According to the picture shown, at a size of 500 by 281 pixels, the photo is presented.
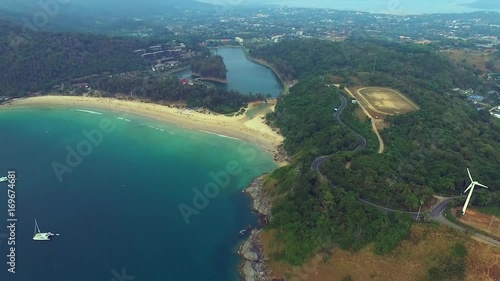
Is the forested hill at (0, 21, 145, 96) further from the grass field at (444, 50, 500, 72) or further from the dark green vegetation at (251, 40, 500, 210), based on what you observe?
the grass field at (444, 50, 500, 72)

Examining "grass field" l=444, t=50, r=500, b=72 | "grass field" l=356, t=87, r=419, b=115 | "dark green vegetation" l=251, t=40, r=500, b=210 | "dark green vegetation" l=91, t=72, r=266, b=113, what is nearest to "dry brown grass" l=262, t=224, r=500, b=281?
"dark green vegetation" l=251, t=40, r=500, b=210

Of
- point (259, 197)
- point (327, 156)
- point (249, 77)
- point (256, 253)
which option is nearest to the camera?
point (256, 253)

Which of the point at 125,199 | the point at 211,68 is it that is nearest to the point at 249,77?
the point at 211,68

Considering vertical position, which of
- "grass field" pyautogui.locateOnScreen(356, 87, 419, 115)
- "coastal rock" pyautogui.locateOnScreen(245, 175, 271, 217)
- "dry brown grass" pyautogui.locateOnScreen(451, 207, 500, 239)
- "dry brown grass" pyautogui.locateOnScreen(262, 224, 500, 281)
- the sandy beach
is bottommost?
"coastal rock" pyautogui.locateOnScreen(245, 175, 271, 217)

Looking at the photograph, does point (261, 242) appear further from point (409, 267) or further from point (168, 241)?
point (409, 267)

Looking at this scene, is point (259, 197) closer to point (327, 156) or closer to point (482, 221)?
point (327, 156)

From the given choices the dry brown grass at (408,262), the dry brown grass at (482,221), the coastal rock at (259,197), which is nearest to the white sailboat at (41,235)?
the coastal rock at (259,197)
